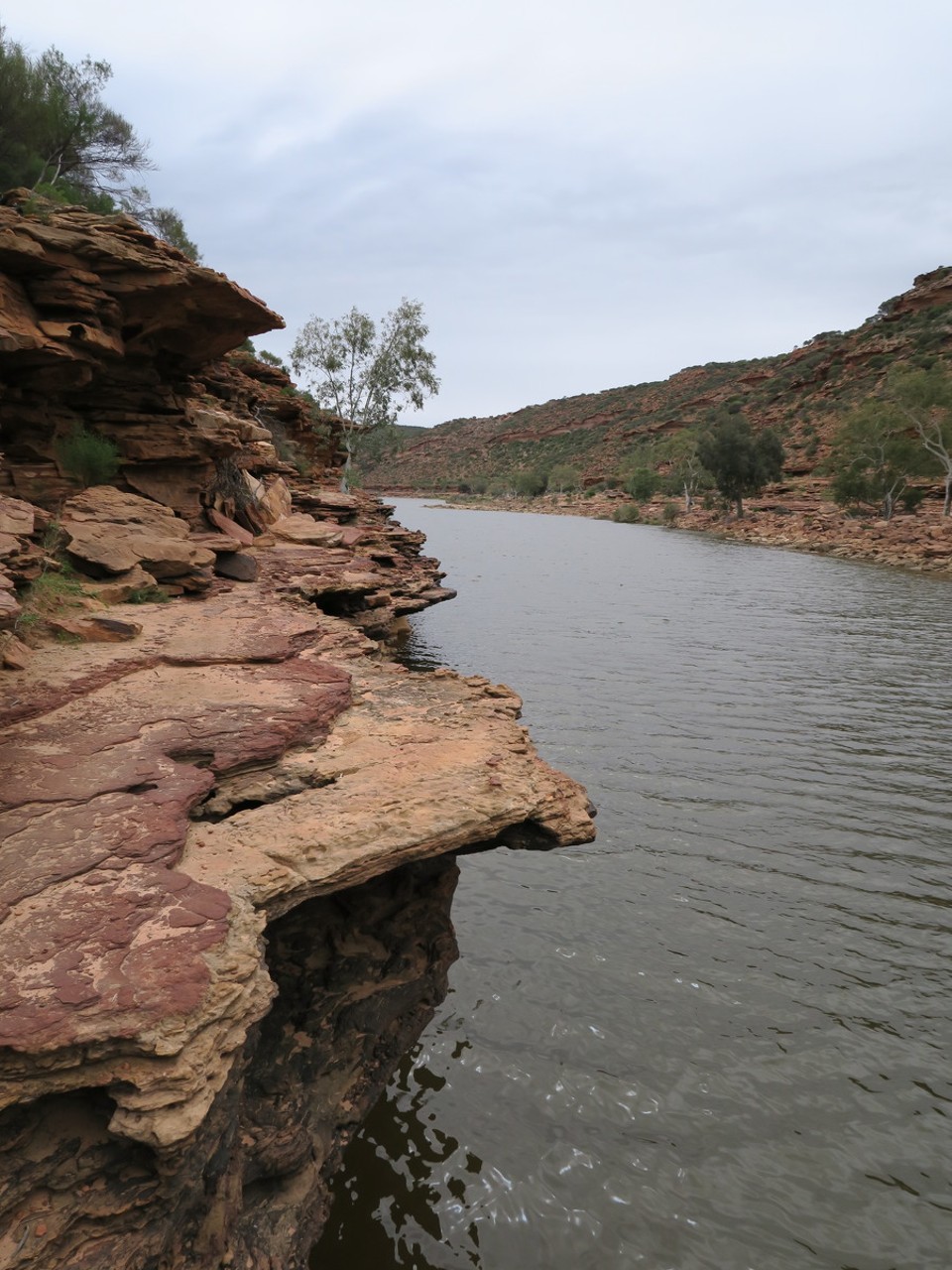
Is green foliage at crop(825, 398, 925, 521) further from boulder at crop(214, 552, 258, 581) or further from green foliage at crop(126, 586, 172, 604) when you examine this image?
green foliage at crop(126, 586, 172, 604)

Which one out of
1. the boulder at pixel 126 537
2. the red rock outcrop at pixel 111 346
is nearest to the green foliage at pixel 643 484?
the red rock outcrop at pixel 111 346

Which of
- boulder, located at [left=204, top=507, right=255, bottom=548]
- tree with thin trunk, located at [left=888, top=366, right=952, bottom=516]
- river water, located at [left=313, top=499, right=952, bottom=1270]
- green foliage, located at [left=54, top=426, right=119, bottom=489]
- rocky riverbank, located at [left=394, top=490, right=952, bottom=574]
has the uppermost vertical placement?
tree with thin trunk, located at [left=888, top=366, right=952, bottom=516]

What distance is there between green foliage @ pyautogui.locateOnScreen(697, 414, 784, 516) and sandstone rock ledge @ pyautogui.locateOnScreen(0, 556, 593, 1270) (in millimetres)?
49630

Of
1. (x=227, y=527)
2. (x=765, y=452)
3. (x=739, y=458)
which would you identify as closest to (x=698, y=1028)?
(x=227, y=527)

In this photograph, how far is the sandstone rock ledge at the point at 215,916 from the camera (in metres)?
2.41

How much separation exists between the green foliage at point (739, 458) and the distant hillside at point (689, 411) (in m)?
7.80

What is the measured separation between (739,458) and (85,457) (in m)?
48.5

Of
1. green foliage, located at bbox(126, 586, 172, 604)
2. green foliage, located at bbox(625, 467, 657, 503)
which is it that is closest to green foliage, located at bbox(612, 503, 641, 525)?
green foliage, located at bbox(625, 467, 657, 503)

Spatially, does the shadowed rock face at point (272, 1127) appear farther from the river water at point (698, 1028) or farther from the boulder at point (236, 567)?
the boulder at point (236, 567)

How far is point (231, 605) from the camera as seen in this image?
788 cm

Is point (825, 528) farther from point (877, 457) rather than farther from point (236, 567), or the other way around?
point (236, 567)

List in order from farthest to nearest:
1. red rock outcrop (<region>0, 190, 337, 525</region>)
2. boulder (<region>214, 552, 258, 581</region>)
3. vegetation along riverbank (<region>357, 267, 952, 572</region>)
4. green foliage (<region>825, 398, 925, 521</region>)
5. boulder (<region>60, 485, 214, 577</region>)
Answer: green foliage (<region>825, 398, 925, 521</region>), vegetation along riverbank (<region>357, 267, 952, 572</region>), boulder (<region>214, 552, 258, 581</region>), red rock outcrop (<region>0, 190, 337, 525</region>), boulder (<region>60, 485, 214, 577</region>)

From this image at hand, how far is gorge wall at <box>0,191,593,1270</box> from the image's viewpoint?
2.43m

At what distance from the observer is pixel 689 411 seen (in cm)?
9631
